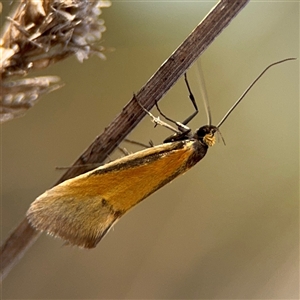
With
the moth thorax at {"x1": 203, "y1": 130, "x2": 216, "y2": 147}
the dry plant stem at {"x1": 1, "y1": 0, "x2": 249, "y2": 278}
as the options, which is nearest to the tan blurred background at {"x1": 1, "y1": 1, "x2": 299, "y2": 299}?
the moth thorax at {"x1": 203, "y1": 130, "x2": 216, "y2": 147}

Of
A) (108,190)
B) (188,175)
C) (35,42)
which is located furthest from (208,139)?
(188,175)

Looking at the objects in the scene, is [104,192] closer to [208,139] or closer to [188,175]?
[208,139]

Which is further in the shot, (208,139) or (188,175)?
(188,175)

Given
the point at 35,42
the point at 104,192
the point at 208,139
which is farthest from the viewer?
the point at 208,139

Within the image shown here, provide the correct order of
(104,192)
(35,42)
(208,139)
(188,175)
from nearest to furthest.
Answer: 1. (35,42)
2. (104,192)
3. (208,139)
4. (188,175)

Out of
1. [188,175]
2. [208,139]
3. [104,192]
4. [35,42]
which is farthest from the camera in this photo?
[188,175]

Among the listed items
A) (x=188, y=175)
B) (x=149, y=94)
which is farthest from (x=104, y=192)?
(x=188, y=175)

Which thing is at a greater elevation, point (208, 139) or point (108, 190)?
point (208, 139)

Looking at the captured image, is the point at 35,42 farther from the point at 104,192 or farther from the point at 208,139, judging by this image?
the point at 208,139
